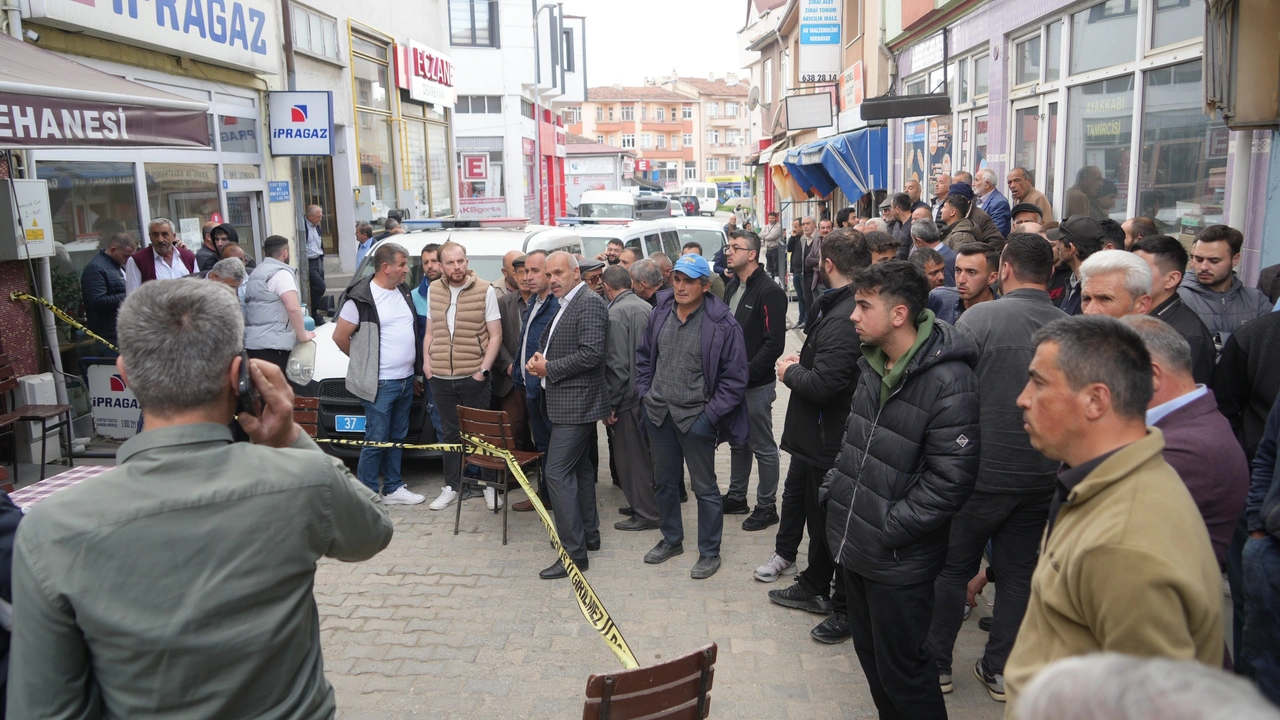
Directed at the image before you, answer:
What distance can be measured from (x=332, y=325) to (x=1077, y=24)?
318 inches

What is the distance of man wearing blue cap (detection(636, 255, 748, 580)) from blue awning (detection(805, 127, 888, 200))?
38.3 ft

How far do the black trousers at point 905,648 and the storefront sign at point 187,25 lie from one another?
9.06 m

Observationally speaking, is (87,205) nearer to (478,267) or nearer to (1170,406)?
(478,267)

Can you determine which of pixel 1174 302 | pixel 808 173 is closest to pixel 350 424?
pixel 1174 302

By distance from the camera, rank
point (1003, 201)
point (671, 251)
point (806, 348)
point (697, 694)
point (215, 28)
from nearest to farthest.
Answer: point (697, 694) < point (806, 348) < point (1003, 201) < point (215, 28) < point (671, 251)

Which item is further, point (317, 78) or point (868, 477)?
point (317, 78)

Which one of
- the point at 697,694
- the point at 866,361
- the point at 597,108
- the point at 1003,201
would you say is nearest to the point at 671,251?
the point at 1003,201

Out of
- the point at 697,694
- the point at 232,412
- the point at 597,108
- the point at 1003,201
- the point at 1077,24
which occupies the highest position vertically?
the point at 597,108

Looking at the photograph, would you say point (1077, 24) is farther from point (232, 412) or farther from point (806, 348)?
point (232, 412)

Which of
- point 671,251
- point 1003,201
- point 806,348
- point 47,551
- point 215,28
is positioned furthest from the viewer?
point 671,251

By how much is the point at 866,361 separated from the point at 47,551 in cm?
284

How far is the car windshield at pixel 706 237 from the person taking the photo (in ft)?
48.5

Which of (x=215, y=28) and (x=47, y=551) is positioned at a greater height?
(x=215, y=28)

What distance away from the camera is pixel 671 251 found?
13.1m
